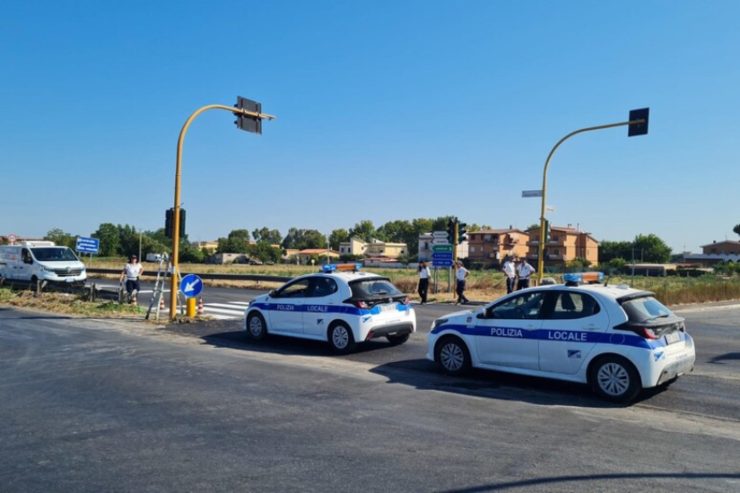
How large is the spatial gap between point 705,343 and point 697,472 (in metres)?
9.34

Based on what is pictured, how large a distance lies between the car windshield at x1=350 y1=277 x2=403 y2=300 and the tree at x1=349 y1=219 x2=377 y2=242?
491 ft

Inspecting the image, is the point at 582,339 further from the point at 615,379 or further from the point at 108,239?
the point at 108,239

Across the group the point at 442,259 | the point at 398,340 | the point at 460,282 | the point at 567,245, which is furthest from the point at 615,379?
the point at 567,245

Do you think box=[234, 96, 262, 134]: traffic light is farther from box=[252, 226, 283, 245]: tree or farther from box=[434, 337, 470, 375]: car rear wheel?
box=[252, 226, 283, 245]: tree

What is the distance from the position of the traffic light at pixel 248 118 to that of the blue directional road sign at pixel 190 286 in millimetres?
4197

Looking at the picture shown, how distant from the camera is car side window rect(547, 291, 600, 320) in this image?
25.8 ft

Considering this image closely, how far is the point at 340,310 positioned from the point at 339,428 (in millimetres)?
5028

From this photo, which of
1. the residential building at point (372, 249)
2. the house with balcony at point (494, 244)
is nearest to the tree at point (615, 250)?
the house with balcony at point (494, 244)

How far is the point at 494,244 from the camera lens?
102 metres

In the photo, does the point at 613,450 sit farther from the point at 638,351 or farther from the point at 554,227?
the point at 554,227

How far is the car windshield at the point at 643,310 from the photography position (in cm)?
756

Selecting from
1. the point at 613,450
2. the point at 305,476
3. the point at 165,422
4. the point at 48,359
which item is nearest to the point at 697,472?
the point at 613,450

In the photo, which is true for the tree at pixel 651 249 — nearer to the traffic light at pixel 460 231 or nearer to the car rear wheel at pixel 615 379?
the traffic light at pixel 460 231

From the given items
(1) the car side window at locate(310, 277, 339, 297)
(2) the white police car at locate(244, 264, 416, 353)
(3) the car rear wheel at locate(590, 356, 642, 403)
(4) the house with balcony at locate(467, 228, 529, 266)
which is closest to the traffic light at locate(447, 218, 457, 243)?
(2) the white police car at locate(244, 264, 416, 353)
